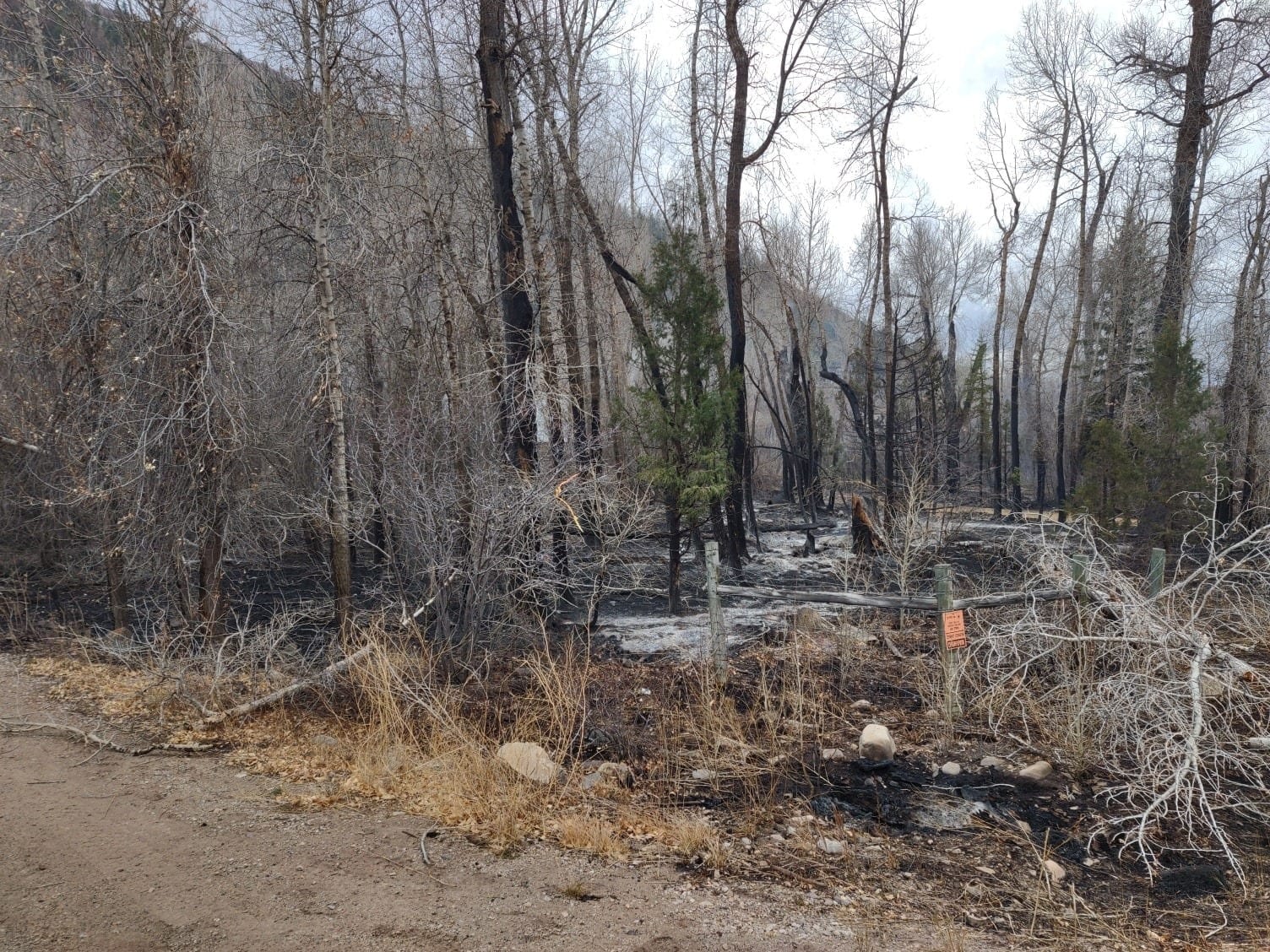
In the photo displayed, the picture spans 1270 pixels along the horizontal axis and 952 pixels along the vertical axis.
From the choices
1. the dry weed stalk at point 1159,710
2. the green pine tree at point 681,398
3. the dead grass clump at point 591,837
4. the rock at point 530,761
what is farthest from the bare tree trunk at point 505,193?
the dry weed stalk at point 1159,710

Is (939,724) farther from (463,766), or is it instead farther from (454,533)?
(454,533)

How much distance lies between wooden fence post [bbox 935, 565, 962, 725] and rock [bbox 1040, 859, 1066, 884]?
78.4 inches

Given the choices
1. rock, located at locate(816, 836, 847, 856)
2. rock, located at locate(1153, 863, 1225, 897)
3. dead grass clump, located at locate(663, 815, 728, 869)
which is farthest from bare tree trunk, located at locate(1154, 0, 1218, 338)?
dead grass clump, located at locate(663, 815, 728, 869)

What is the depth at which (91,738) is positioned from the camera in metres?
5.55

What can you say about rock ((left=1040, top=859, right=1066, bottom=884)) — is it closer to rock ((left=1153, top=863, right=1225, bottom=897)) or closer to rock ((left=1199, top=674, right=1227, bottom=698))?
rock ((left=1153, top=863, right=1225, bottom=897))

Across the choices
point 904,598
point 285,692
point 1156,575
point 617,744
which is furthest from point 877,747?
point 285,692

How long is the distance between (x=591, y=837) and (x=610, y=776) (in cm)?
106

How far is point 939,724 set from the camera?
649 centimetres

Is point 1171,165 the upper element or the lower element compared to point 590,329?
upper

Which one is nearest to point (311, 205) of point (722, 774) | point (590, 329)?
point (722, 774)

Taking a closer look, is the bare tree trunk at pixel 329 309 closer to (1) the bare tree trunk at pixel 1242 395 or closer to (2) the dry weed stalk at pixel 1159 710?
(2) the dry weed stalk at pixel 1159 710

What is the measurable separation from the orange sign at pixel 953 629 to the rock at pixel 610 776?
2638mm

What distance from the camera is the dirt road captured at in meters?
3.38

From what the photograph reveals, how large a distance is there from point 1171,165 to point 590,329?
42.4ft
